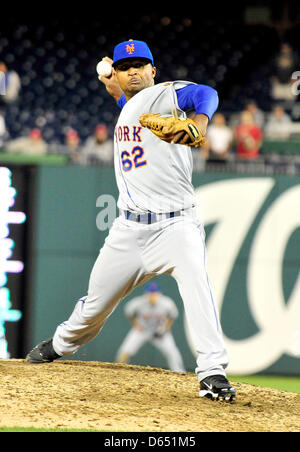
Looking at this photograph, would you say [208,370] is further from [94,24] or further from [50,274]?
[94,24]

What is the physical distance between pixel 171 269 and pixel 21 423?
1103 millimetres

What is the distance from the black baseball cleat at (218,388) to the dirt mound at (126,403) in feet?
0.15

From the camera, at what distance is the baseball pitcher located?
12.9 ft

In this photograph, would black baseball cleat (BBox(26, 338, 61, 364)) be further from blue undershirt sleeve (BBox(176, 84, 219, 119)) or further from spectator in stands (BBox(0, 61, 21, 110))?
spectator in stands (BBox(0, 61, 21, 110))

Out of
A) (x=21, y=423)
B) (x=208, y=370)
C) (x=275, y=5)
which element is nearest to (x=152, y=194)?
(x=208, y=370)

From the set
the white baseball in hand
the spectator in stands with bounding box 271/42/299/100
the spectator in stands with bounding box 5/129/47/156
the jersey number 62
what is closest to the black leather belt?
the jersey number 62

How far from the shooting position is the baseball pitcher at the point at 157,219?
395 cm

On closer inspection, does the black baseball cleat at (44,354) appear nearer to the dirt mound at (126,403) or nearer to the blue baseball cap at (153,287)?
the dirt mound at (126,403)

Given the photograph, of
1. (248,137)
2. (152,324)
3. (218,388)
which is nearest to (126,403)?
(218,388)

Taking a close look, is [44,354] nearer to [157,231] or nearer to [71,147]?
[157,231]

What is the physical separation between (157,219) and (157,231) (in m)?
0.06

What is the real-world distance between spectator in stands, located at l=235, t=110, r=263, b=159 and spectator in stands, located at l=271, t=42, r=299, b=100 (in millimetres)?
2135

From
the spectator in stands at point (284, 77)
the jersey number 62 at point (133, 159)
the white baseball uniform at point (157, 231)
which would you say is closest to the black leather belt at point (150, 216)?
the white baseball uniform at point (157, 231)

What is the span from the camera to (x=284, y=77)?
12.6 meters
